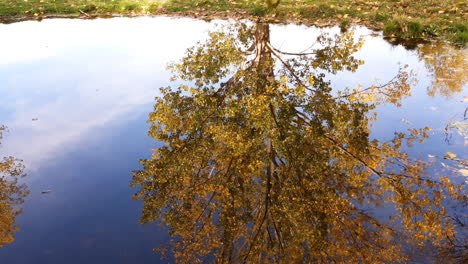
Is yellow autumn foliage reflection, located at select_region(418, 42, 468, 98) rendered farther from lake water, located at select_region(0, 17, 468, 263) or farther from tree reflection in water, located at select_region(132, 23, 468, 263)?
tree reflection in water, located at select_region(132, 23, 468, 263)

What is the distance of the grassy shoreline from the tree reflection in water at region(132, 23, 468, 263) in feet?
16.1

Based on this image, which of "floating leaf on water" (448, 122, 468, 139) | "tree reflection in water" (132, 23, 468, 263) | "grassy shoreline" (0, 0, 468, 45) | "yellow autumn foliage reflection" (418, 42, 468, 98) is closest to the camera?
"tree reflection in water" (132, 23, 468, 263)

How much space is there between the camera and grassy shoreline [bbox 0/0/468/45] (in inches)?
450

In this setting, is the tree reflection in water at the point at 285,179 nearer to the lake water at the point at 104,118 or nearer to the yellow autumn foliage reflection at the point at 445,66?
the lake water at the point at 104,118

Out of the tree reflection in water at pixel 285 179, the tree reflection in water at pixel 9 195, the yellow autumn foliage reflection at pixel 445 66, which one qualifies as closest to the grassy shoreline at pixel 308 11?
the yellow autumn foliage reflection at pixel 445 66

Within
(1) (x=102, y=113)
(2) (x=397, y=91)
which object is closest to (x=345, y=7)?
(2) (x=397, y=91)

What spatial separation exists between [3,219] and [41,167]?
1208 millimetres

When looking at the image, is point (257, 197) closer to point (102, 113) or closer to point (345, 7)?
point (102, 113)

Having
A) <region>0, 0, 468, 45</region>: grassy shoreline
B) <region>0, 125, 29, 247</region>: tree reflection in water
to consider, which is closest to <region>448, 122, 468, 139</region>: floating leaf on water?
<region>0, 0, 468, 45</region>: grassy shoreline

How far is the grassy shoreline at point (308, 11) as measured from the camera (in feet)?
37.5

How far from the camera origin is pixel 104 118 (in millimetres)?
7465

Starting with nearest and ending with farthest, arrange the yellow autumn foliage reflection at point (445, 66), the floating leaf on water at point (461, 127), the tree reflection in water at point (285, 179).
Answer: the tree reflection in water at point (285, 179) < the floating leaf on water at point (461, 127) < the yellow autumn foliage reflection at point (445, 66)

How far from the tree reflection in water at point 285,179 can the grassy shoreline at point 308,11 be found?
4896mm

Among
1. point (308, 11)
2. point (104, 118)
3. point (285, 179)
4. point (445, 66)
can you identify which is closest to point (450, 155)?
point (285, 179)
